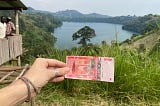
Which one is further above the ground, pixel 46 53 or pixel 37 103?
pixel 46 53

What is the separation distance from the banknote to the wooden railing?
9.64 meters

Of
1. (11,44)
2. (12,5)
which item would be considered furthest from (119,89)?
(12,5)

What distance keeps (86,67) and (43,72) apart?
0.80m

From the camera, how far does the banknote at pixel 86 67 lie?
6.79ft

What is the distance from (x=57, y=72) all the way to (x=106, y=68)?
3.63 feet

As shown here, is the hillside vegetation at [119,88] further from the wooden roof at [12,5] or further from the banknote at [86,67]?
the wooden roof at [12,5]

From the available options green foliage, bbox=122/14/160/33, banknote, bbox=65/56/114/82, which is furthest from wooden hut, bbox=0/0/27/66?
banknote, bbox=65/56/114/82

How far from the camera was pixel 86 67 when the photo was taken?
2172 mm

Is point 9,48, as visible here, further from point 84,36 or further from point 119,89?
point 119,89

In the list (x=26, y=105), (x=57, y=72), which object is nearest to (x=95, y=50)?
(x=26, y=105)

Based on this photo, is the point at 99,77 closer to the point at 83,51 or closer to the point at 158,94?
the point at 158,94

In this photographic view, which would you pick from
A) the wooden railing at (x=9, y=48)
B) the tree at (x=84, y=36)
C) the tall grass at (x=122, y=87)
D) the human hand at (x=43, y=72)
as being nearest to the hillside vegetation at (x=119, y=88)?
the tall grass at (x=122, y=87)

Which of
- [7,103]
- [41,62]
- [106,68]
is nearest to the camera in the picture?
[7,103]

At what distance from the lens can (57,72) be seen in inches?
57.7
